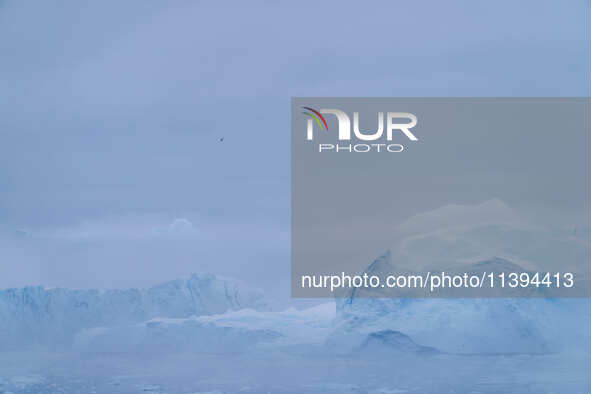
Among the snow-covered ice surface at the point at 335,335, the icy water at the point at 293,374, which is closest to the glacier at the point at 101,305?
the snow-covered ice surface at the point at 335,335

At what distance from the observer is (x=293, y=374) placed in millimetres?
6051

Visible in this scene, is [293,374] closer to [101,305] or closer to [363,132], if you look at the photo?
→ [101,305]

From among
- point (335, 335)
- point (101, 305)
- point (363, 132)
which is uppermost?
point (363, 132)

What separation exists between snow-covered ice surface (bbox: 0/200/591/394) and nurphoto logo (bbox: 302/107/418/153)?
69cm

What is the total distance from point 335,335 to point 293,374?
1.57ft

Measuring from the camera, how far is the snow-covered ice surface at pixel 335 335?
19.7 ft

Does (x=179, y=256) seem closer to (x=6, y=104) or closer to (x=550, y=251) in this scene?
(x=6, y=104)

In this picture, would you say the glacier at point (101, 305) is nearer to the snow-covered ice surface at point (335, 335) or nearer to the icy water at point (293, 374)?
the snow-covered ice surface at point (335, 335)

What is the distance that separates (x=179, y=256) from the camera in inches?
240

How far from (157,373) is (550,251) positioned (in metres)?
3.44

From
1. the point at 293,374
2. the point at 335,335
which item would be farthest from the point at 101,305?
the point at 335,335

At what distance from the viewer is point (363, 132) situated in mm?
6008

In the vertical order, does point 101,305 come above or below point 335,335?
above

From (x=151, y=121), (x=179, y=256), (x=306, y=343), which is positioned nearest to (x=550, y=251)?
(x=306, y=343)
